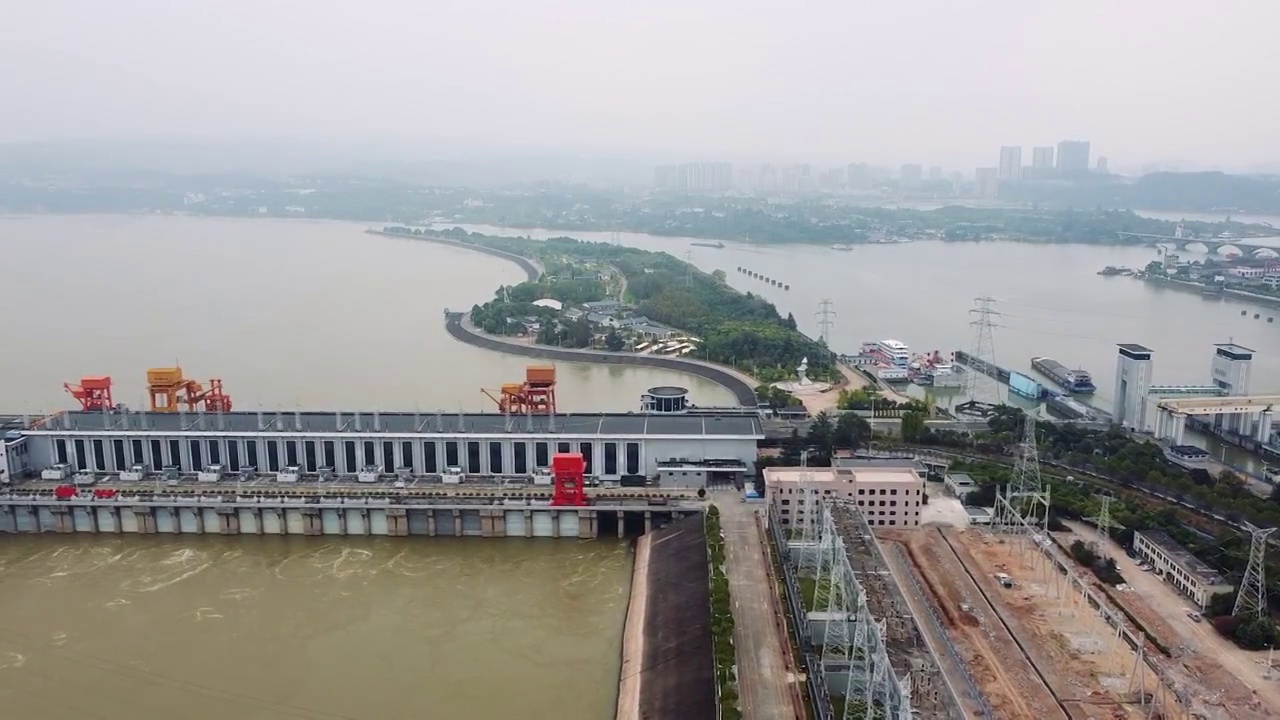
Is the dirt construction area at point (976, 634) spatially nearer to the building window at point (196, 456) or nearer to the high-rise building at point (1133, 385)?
the high-rise building at point (1133, 385)

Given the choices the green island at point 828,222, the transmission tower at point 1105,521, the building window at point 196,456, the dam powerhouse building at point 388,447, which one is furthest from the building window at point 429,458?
the green island at point 828,222

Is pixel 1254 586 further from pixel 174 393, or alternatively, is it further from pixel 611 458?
pixel 174 393

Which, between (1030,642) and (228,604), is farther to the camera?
(228,604)

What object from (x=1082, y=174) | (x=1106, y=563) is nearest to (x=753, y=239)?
(x=1106, y=563)

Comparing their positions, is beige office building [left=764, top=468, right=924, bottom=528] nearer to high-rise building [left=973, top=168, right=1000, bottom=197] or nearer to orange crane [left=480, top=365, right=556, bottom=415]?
orange crane [left=480, top=365, right=556, bottom=415]

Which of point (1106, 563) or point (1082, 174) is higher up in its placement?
point (1082, 174)

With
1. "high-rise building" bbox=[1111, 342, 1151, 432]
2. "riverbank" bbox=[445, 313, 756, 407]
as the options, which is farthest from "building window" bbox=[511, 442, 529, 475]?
"high-rise building" bbox=[1111, 342, 1151, 432]

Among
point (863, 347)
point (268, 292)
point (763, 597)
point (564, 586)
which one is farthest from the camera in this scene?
point (268, 292)

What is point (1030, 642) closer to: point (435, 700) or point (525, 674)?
point (525, 674)

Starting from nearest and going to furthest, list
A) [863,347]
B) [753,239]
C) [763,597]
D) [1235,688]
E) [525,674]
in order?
[1235,688] → [525,674] → [763,597] → [863,347] → [753,239]
